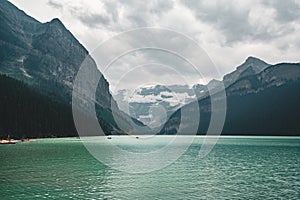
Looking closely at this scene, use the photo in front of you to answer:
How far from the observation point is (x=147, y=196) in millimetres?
48281

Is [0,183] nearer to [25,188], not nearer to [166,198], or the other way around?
[25,188]

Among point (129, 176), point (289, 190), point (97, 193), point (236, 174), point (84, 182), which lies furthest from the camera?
point (236, 174)

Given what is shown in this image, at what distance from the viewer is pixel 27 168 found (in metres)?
75.8

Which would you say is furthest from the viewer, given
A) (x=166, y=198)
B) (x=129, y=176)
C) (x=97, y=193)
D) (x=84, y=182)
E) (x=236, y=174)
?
(x=236, y=174)

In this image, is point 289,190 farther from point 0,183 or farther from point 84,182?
point 0,183

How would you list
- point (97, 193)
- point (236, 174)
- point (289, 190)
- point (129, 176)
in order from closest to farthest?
point (97, 193) < point (289, 190) < point (129, 176) < point (236, 174)

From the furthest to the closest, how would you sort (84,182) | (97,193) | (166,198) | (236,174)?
(236,174) → (84,182) → (97,193) → (166,198)

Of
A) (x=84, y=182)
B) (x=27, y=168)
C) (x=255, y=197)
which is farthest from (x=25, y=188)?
(x=255, y=197)

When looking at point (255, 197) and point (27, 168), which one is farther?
point (27, 168)

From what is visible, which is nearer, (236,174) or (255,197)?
(255,197)

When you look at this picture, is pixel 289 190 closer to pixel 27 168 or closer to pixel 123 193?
pixel 123 193

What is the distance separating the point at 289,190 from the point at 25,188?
43.0 m

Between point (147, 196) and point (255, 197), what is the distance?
16.0m

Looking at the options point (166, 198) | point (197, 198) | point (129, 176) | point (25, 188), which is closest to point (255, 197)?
point (197, 198)
